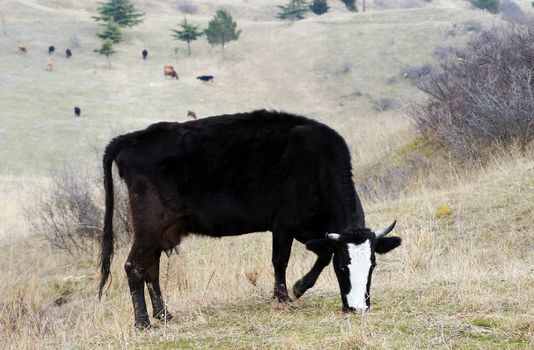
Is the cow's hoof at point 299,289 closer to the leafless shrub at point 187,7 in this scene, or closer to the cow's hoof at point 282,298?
the cow's hoof at point 282,298

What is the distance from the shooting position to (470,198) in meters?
12.3

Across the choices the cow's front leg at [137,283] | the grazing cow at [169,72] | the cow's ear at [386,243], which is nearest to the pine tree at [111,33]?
the grazing cow at [169,72]

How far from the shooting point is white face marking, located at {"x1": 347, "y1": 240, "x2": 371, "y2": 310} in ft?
21.6

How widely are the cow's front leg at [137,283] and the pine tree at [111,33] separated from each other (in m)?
54.4

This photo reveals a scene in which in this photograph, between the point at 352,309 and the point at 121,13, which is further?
the point at 121,13

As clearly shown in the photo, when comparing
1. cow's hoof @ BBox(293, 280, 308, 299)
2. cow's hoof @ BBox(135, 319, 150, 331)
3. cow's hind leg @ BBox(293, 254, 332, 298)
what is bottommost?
cow's hoof @ BBox(135, 319, 150, 331)

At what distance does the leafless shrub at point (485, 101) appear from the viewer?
1501cm

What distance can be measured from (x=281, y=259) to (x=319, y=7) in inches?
2754

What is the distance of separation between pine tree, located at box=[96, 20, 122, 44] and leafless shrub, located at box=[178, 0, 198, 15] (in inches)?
710

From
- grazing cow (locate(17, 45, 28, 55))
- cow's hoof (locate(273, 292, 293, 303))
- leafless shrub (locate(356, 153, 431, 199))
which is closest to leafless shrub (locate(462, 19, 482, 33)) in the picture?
grazing cow (locate(17, 45, 28, 55))

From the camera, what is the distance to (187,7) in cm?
7731

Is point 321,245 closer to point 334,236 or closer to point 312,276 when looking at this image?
point 334,236

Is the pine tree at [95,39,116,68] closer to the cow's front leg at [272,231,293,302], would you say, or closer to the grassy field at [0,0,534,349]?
the grassy field at [0,0,534,349]

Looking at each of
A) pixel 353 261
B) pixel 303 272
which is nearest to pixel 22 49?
pixel 303 272
